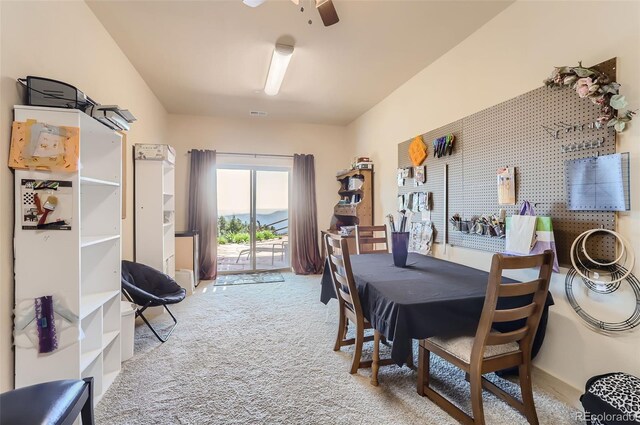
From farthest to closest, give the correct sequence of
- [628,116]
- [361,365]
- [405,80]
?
[405,80], [361,365], [628,116]

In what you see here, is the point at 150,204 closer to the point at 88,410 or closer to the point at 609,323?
the point at 88,410

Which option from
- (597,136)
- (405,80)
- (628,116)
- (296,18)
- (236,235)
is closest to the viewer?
(628,116)

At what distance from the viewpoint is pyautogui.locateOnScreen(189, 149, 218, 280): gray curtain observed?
15.8 ft

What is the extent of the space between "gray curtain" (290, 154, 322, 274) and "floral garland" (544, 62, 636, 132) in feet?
13.0

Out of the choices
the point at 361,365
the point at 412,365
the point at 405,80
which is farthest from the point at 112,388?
Answer: the point at 405,80

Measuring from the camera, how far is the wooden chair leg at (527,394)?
5.21ft

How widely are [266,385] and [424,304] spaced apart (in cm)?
123

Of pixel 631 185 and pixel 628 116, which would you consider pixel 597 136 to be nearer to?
pixel 628 116

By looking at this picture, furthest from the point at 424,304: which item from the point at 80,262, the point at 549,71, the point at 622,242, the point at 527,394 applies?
the point at 80,262

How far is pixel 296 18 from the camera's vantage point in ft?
7.82

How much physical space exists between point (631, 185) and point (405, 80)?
258 cm

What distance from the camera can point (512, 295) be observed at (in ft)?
4.71

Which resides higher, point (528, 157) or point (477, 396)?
point (528, 157)

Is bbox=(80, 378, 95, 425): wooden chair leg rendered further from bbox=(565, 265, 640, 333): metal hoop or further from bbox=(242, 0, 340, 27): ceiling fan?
→ bbox=(565, 265, 640, 333): metal hoop
